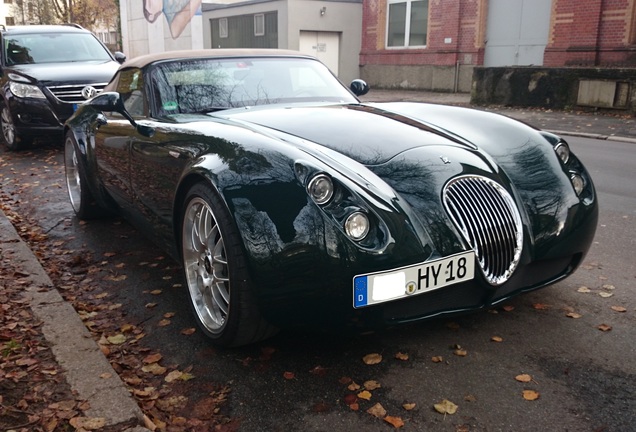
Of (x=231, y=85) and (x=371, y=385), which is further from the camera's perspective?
(x=231, y=85)

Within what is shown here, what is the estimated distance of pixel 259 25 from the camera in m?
30.1

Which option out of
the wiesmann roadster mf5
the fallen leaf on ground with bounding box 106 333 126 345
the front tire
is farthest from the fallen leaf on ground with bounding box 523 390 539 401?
the fallen leaf on ground with bounding box 106 333 126 345

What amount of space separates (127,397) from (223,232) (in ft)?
2.68

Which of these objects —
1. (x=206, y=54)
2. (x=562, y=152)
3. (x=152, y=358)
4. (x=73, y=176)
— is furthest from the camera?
(x=73, y=176)

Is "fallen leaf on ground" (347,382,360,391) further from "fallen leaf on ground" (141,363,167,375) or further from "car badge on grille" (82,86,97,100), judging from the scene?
"car badge on grille" (82,86,97,100)

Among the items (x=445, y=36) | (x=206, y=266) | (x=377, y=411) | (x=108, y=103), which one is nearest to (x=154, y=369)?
(x=206, y=266)

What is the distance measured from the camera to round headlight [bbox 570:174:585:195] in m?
3.55

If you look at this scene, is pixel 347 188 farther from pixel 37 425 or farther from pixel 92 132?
pixel 92 132

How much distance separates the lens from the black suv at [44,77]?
9.72 metres

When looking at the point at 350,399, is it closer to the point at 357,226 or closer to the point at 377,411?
the point at 377,411

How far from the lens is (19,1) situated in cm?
4278

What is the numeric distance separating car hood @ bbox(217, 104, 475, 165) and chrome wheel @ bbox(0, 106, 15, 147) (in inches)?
295

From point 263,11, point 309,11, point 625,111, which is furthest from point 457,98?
point 263,11

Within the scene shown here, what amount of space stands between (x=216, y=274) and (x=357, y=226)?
34.2 inches
